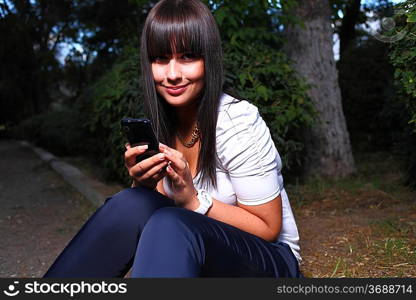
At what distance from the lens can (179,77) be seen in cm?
193

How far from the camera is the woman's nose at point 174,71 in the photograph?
1.92m

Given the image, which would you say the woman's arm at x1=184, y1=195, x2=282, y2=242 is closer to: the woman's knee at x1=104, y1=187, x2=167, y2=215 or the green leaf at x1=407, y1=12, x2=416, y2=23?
the woman's knee at x1=104, y1=187, x2=167, y2=215

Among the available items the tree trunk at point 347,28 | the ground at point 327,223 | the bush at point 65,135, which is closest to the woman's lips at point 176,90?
the ground at point 327,223

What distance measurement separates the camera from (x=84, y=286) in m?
1.66

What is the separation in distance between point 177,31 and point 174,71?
0.49ft

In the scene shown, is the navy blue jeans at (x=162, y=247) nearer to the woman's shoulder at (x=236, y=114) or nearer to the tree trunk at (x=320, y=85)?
the woman's shoulder at (x=236, y=114)

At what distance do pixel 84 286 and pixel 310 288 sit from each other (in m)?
0.73

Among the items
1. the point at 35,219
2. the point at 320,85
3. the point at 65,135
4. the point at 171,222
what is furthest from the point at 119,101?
the point at 65,135

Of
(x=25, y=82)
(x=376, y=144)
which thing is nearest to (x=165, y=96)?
(x=376, y=144)

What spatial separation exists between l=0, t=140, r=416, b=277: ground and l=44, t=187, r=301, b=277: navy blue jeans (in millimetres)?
787

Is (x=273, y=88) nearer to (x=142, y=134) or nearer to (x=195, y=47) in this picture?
(x=195, y=47)

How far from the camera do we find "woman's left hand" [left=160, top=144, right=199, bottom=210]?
1773 mm

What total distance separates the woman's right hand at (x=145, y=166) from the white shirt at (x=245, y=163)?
0.13 metres

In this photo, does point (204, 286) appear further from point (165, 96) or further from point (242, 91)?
point (242, 91)
